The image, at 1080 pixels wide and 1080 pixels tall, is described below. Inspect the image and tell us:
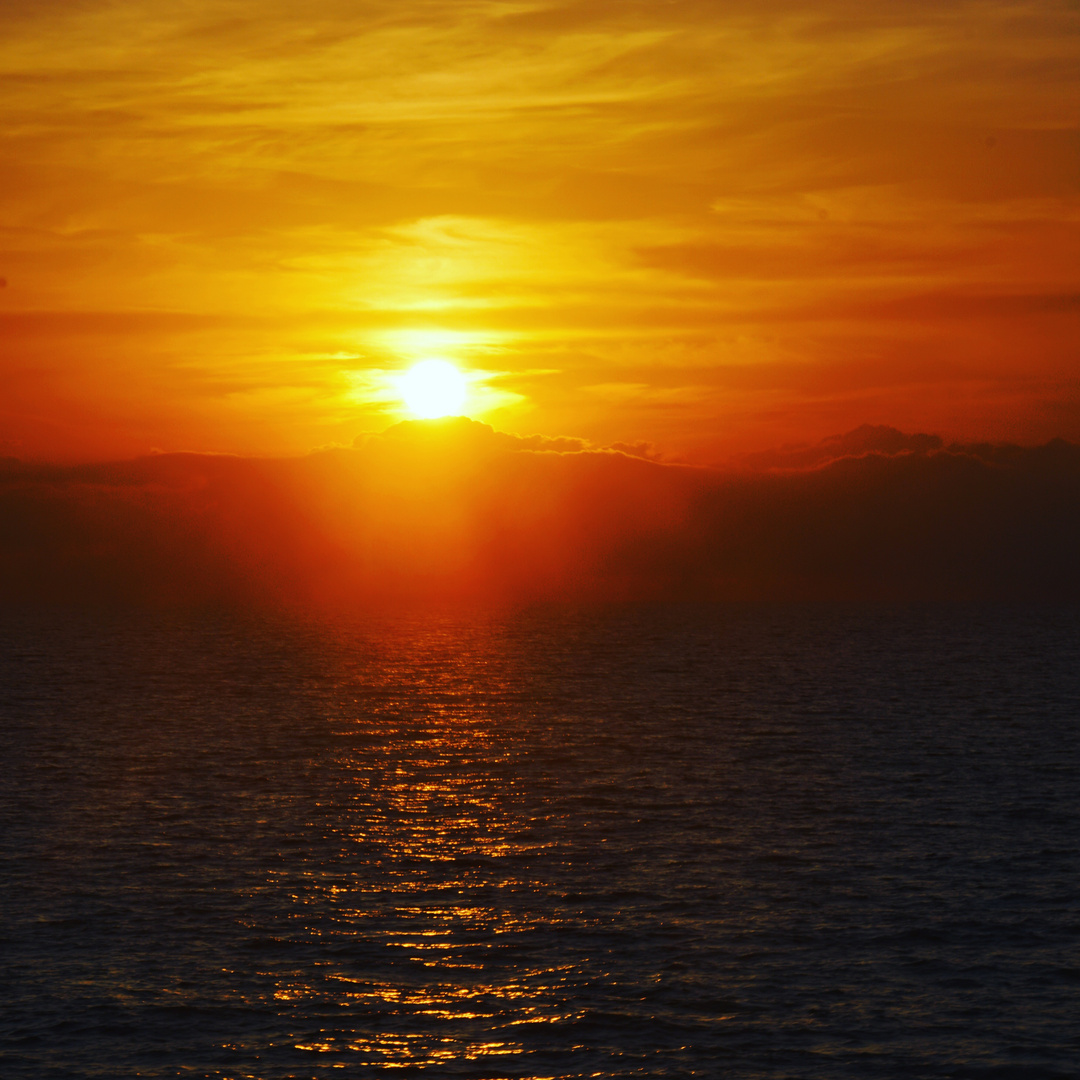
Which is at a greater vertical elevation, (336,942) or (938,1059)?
(336,942)

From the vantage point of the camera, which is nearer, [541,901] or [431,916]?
[431,916]

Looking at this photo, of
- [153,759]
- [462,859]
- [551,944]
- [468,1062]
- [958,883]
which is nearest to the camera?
[468,1062]

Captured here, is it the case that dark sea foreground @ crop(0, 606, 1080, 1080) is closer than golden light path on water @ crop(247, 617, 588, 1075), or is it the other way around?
dark sea foreground @ crop(0, 606, 1080, 1080)

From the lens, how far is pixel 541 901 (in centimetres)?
4541

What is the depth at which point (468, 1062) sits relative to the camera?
3131cm

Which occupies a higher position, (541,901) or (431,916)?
(431,916)

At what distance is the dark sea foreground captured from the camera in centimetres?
3244

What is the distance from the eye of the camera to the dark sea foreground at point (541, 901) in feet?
106

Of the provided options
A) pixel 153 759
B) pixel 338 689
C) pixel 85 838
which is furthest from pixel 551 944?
pixel 338 689

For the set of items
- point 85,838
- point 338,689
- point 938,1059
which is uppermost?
point 338,689

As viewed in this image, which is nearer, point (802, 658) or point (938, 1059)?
point (938, 1059)

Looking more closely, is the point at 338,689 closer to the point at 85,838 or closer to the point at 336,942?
the point at 85,838

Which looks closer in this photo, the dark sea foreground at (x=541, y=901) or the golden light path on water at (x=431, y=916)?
the dark sea foreground at (x=541, y=901)

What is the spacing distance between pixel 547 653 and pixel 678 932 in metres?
158
